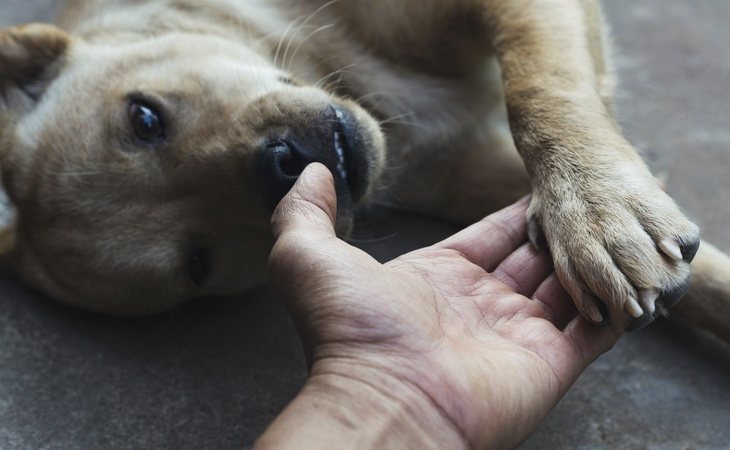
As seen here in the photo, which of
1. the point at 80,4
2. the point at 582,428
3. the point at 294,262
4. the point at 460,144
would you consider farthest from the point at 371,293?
the point at 80,4

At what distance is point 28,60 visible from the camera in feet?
8.91

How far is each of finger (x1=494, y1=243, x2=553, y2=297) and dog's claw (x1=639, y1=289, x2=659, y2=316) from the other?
0.30 m

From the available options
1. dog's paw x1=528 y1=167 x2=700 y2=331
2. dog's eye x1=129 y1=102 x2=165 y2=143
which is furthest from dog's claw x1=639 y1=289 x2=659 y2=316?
dog's eye x1=129 y1=102 x2=165 y2=143

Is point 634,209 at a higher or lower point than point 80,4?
higher

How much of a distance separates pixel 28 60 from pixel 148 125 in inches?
28.8

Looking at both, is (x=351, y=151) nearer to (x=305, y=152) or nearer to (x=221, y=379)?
(x=305, y=152)

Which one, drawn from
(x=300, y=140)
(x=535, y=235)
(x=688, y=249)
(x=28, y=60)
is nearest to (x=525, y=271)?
(x=535, y=235)

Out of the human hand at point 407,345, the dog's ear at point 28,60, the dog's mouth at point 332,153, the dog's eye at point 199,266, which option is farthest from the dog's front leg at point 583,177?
the dog's ear at point 28,60

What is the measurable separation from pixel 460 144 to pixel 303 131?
96 cm

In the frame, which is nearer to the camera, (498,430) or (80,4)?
(498,430)

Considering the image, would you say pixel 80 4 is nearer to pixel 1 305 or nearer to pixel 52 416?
pixel 1 305

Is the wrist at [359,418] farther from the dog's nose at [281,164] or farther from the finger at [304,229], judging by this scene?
the dog's nose at [281,164]

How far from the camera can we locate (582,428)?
2.14m

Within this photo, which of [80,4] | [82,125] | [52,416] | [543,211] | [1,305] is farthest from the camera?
[80,4]
